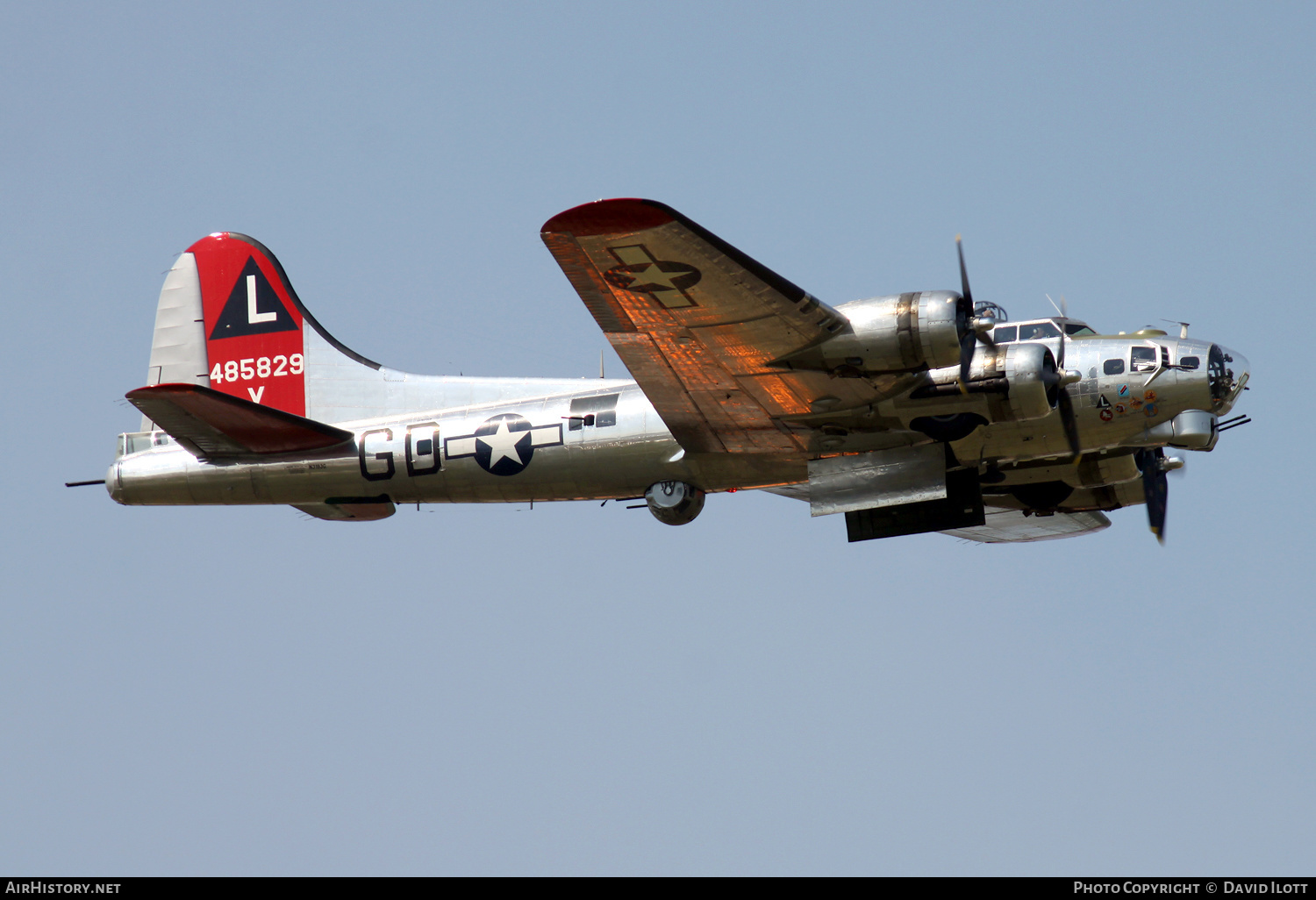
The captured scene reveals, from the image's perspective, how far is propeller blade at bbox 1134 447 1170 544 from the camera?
22.0m

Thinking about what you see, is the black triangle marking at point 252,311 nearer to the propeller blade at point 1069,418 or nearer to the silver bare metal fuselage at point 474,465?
the silver bare metal fuselage at point 474,465

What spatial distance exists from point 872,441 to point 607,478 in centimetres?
369

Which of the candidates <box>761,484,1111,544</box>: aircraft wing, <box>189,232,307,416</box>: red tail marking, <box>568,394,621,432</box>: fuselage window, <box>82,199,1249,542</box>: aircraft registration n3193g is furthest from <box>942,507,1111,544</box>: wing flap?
<box>189,232,307,416</box>: red tail marking

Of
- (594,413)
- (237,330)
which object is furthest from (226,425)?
(594,413)

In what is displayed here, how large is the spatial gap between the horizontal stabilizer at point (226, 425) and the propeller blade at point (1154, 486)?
1174 cm

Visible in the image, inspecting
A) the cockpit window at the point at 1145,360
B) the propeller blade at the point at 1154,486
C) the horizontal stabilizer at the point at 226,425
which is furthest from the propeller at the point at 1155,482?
the horizontal stabilizer at the point at 226,425

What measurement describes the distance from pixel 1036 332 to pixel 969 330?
1.74m

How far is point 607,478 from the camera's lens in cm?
2041

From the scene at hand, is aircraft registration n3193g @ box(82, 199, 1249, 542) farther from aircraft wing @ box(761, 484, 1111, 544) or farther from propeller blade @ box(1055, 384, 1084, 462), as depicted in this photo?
aircraft wing @ box(761, 484, 1111, 544)

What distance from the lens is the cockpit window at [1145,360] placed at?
61.3 ft

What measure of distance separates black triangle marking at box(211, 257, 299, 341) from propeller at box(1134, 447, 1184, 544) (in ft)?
44.0

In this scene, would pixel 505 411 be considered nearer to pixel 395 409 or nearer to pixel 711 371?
pixel 395 409

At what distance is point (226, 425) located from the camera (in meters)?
20.6
